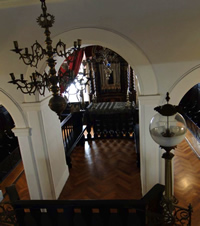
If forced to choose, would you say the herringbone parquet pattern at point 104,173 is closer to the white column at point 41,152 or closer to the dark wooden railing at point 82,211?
the white column at point 41,152

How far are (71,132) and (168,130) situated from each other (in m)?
5.24

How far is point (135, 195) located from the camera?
4.75 meters

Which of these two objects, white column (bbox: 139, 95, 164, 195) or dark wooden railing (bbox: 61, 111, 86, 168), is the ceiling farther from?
dark wooden railing (bbox: 61, 111, 86, 168)

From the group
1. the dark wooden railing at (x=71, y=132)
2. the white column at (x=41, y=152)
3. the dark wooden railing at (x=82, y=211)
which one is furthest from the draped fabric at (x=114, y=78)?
the dark wooden railing at (x=82, y=211)

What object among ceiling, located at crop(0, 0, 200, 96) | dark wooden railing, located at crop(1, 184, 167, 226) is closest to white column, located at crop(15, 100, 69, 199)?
ceiling, located at crop(0, 0, 200, 96)

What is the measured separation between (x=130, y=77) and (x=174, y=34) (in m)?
7.85

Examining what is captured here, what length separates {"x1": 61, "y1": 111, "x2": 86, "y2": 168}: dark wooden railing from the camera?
6.03 m

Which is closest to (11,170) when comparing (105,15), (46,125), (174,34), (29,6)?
(46,125)

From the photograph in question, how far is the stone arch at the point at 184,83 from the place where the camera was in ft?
11.5

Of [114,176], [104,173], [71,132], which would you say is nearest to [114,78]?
[71,132]

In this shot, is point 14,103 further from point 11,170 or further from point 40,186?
point 11,170

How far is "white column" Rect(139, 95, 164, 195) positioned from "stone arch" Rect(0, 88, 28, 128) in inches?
88.9

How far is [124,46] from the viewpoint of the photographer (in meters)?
3.50

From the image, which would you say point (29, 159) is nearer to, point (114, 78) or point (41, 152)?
point (41, 152)
